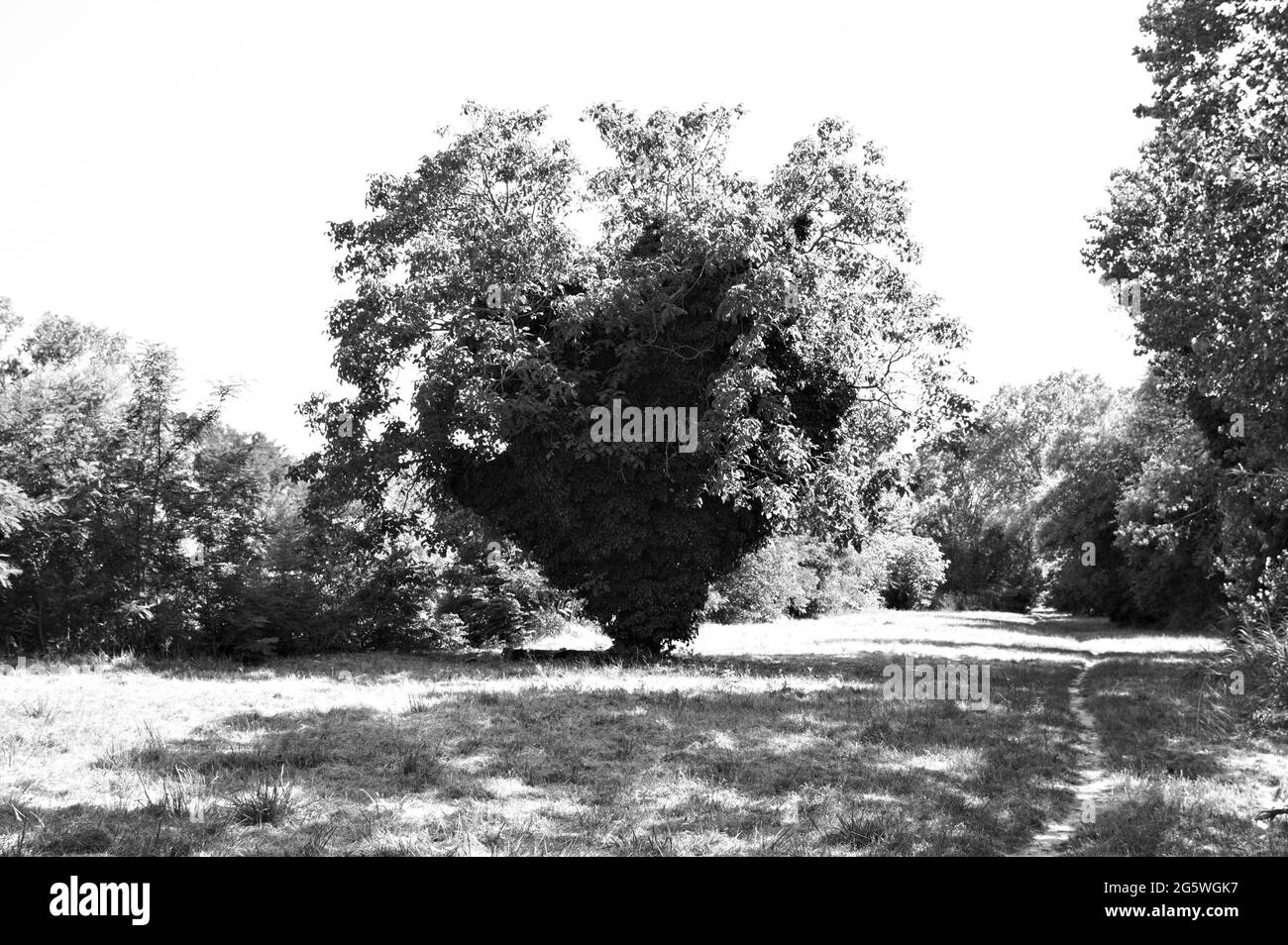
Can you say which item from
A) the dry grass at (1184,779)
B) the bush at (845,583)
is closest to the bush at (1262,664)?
the dry grass at (1184,779)

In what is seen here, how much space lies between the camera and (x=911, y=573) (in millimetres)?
78812

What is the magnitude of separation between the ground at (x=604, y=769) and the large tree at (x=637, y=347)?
193 inches

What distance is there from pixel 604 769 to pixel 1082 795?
483cm

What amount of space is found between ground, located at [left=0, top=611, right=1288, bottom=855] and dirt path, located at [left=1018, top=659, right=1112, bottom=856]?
2.3 inches

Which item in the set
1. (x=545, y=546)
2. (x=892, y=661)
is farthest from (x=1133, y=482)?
(x=545, y=546)

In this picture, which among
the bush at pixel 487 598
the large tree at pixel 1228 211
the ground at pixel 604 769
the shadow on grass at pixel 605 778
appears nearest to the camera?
the shadow on grass at pixel 605 778

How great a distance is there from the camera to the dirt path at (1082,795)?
26.2 feet

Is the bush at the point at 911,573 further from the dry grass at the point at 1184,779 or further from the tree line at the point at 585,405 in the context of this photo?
the dry grass at the point at 1184,779

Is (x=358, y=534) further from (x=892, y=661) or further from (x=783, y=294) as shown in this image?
(x=892, y=661)

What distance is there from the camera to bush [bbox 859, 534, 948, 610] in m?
75.5

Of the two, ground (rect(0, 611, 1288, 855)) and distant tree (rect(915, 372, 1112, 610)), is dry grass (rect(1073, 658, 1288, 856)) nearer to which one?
ground (rect(0, 611, 1288, 855))

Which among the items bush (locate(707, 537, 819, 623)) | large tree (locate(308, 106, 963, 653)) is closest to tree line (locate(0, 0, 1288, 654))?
large tree (locate(308, 106, 963, 653))

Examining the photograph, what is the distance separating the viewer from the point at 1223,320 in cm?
1747

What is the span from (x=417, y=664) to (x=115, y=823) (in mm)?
14737
